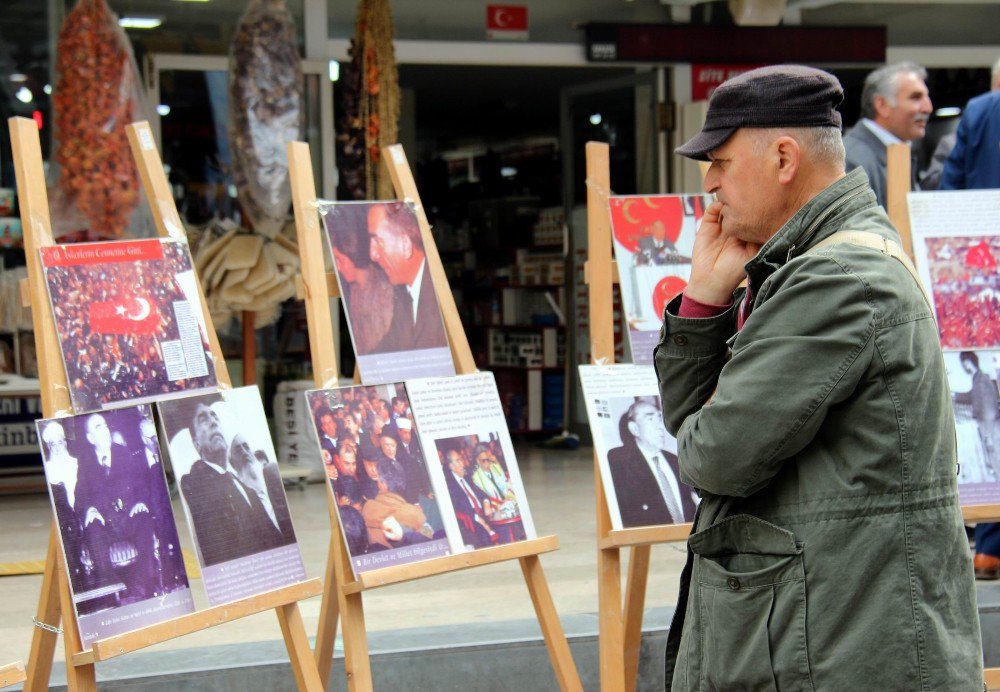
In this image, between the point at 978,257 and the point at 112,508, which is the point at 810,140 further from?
the point at 978,257

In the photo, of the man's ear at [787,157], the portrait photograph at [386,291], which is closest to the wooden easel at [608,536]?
the portrait photograph at [386,291]

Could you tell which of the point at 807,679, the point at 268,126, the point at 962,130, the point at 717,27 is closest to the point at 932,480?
the point at 807,679

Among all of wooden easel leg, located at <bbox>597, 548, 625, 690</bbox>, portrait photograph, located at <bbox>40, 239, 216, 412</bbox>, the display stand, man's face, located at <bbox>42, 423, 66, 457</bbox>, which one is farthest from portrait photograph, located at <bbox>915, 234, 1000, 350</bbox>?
the display stand

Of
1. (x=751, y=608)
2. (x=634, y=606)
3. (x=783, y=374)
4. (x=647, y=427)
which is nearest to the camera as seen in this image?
(x=783, y=374)

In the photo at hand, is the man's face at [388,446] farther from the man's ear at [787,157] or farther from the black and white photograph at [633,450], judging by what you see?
the man's ear at [787,157]

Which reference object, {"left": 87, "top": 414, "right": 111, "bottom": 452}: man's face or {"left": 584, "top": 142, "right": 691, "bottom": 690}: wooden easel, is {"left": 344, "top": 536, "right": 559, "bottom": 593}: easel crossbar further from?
{"left": 87, "top": 414, "right": 111, "bottom": 452}: man's face

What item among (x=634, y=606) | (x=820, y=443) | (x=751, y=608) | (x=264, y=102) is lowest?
(x=634, y=606)

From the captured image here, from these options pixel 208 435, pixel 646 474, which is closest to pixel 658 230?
pixel 646 474

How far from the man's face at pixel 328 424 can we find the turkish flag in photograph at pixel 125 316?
16.6 inches

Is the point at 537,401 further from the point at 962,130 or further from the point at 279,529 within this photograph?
the point at 279,529

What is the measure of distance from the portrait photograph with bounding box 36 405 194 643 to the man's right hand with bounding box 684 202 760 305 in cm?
128

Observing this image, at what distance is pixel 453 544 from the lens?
302 centimetres

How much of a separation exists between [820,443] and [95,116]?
182 inches

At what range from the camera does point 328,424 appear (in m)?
2.93
